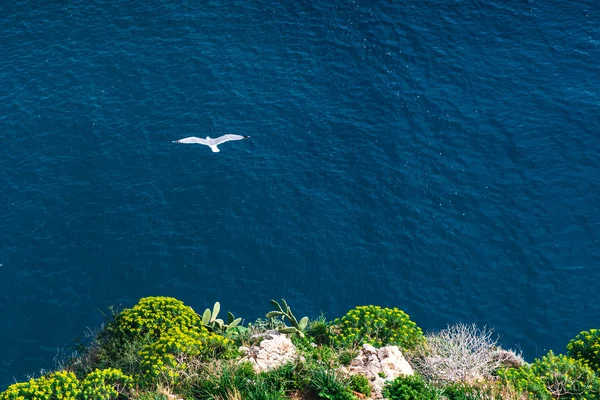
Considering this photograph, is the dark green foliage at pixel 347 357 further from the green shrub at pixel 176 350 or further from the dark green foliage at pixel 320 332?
the green shrub at pixel 176 350

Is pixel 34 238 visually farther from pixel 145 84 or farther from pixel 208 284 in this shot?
pixel 145 84

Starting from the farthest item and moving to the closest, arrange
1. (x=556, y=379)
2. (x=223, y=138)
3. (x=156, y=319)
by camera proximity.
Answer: (x=223, y=138), (x=156, y=319), (x=556, y=379)

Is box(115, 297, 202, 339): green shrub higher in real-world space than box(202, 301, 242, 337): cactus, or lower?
lower

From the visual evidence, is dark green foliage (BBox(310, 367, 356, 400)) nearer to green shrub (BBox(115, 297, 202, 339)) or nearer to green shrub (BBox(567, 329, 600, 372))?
green shrub (BBox(115, 297, 202, 339))

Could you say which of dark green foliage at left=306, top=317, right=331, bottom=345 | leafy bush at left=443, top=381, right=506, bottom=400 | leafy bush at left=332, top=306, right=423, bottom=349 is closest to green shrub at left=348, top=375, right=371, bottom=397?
leafy bush at left=443, top=381, right=506, bottom=400

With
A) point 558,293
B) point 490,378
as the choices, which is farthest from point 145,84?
point 490,378

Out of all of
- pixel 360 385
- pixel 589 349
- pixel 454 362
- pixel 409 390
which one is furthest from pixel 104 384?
pixel 589 349

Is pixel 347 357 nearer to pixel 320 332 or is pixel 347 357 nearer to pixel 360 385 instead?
pixel 360 385
